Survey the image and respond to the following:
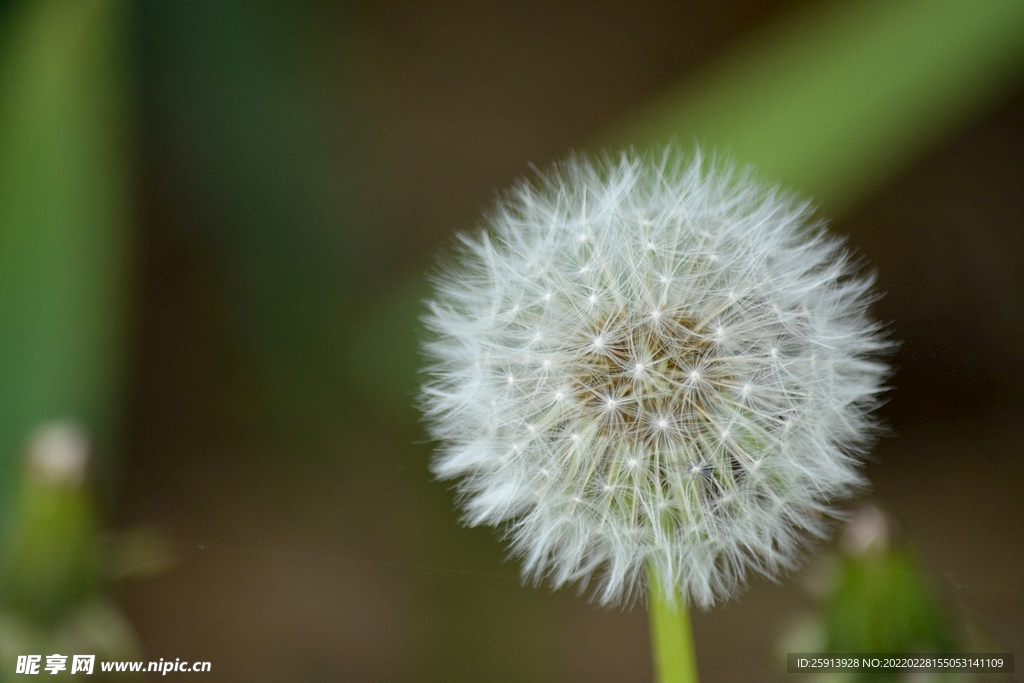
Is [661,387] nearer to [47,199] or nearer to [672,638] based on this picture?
[672,638]

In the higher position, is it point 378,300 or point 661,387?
point 378,300

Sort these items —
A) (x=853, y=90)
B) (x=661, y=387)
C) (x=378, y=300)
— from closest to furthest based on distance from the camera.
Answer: (x=661, y=387) → (x=853, y=90) → (x=378, y=300)

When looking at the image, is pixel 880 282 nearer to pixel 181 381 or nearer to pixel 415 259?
pixel 415 259

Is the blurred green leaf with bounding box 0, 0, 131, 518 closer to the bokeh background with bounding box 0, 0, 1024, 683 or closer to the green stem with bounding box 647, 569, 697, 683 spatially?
the bokeh background with bounding box 0, 0, 1024, 683

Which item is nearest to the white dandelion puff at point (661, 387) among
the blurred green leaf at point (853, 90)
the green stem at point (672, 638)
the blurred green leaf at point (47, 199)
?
the green stem at point (672, 638)

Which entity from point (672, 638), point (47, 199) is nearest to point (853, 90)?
point (672, 638)

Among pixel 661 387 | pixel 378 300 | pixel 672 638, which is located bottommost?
pixel 672 638

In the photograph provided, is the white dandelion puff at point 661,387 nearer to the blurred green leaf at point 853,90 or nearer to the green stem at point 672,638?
the green stem at point 672,638
